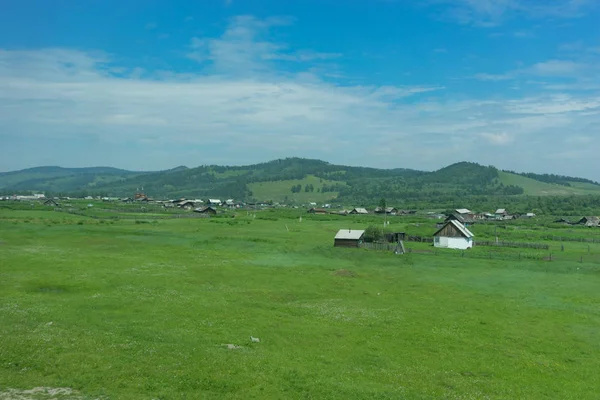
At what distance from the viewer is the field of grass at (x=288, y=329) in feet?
73.0

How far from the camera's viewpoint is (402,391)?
22062 millimetres

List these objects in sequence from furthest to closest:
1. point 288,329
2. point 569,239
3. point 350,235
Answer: point 569,239 → point 350,235 → point 288,329

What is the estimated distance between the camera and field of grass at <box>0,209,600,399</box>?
22266 millimetres

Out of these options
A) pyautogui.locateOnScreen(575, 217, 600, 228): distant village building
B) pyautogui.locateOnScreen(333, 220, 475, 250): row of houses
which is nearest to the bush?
pyautogui.locateOnScreen(333, 220, 475, 250): row of houses

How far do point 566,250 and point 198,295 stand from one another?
71.6m

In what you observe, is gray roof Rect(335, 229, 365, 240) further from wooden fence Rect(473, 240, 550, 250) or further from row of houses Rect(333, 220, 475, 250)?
wooden fence Rect(473, 240, 550, 250)

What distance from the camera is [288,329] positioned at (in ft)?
102

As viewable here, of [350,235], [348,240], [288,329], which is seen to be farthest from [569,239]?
[288,329]

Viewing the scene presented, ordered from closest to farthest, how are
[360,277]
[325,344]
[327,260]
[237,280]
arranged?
[325,344], [237,280], [360,277], [327,260]

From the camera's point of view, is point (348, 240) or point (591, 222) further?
point (591, 222)

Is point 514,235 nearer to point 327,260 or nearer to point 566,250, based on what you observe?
point 566,250

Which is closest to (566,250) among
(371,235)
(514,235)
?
(514,235)

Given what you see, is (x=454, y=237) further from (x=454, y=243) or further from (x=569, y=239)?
(x=569, y=239)

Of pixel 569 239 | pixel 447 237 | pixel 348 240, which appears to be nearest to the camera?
pixel 348 240
